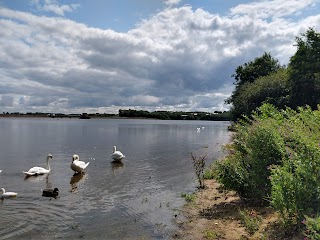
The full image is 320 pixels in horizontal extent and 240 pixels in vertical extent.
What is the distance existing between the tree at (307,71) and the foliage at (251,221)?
120ft

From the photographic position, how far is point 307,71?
147 feet

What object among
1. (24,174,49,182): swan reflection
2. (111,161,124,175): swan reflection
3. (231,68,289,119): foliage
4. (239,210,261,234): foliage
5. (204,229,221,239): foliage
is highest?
(231,68,289,119): foliage

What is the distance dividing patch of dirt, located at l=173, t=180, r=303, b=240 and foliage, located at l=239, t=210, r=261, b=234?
10 cm

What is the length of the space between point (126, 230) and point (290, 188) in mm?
5850

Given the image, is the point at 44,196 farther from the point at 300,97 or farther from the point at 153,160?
the point at 300,97

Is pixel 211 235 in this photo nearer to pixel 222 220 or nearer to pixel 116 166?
pixel 222 220

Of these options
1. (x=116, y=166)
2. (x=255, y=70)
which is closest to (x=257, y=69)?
(x=255, y=70)

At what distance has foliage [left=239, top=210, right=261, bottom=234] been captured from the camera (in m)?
10.5

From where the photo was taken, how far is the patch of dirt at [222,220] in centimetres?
1009

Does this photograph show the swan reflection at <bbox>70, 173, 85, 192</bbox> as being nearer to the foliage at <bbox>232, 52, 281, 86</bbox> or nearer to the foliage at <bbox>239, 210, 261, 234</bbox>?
the foliage at <bbox>239, 210, 261, 234</bbox>

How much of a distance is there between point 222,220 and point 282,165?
115 inches

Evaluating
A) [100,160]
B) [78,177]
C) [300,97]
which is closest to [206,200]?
[78,177]

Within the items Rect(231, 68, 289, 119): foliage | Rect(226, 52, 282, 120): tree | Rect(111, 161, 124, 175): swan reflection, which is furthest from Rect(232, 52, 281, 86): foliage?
Rect(111, 161, 124, 175): swan reflection

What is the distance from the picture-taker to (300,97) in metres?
46.4
